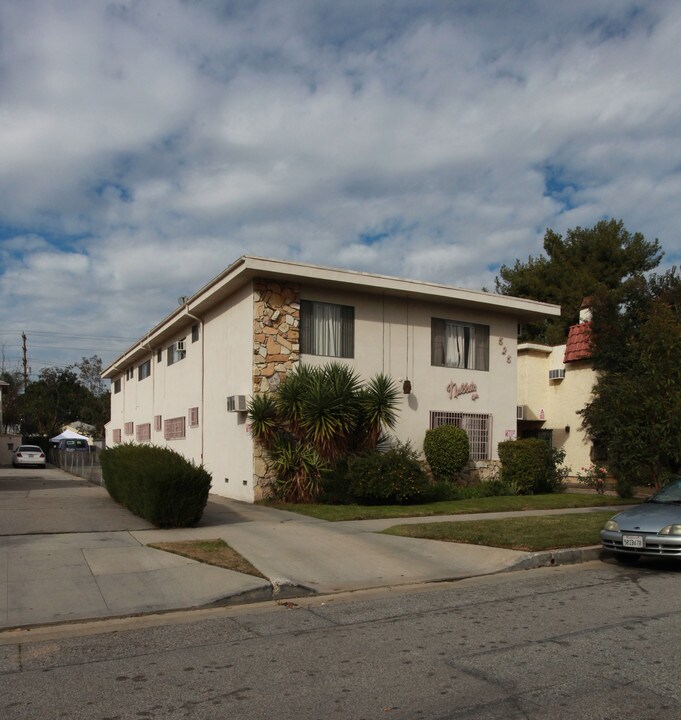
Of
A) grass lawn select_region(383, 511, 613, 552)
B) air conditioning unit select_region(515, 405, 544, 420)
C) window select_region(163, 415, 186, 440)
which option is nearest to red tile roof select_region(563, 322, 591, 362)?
air conditioning unit select_region(515, 405, 544, 420)

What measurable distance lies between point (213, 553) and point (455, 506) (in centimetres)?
775

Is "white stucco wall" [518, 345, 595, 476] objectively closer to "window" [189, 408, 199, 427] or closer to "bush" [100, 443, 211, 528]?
"window" [189, 408, 199, 427]

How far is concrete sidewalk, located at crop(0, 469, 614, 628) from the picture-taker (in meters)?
8.34

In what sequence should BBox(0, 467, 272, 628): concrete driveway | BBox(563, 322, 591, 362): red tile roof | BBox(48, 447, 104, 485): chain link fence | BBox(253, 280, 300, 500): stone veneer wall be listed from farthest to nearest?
1. BBox(48, 447, 104, 485): chain link fence
2. BBox(563, 322, 591, 362): red tile roof
3. BBox(253, 280, 300, 500): stone veneer wall
4. BBox(0, 467, 272, 628): concrete driveway

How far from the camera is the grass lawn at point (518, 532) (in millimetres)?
11742

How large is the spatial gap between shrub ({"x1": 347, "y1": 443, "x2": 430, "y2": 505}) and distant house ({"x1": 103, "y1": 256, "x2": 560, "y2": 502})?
95.4 inches

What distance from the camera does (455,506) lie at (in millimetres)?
Answer: 16906

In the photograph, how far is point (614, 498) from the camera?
62.4 ft

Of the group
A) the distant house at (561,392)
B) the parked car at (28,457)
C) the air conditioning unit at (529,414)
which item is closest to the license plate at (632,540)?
the distant house at (561,392)

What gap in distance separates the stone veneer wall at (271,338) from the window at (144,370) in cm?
1342

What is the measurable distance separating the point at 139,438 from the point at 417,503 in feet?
58.4

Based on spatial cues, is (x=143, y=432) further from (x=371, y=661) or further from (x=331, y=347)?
(x=371, y=661)

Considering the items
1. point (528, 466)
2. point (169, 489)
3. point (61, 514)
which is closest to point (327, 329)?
point (528, 466)

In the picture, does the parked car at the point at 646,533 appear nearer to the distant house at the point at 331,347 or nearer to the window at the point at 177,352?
the distant house at the point at 331,347
